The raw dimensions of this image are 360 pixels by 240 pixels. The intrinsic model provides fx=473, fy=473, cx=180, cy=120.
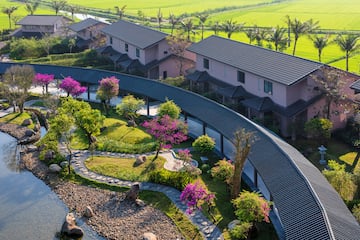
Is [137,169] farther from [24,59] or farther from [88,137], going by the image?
[24,59]

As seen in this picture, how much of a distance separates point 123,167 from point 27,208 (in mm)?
7282

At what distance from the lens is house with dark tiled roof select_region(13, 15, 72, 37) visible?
262ft

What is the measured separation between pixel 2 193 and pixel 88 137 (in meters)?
8.33

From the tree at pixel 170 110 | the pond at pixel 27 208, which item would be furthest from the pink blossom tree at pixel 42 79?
the tree at pixel 170 110

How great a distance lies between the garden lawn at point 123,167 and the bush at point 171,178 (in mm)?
854

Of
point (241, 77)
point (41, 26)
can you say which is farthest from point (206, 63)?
point (41, 26)

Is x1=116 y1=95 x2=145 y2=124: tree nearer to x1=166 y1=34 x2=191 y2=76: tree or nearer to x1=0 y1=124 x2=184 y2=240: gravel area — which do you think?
x1=0 y1=124 x2=184 y2=240: gravel area

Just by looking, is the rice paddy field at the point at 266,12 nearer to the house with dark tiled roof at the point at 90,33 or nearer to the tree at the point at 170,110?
the house with dark tiled roof at the point at 90,33

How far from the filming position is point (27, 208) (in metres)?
30.0

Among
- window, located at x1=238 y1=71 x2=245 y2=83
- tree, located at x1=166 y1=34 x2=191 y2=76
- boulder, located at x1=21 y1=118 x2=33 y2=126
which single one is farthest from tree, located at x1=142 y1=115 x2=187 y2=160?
tree, located at x1=166 y1=34 x2=191 y2=76

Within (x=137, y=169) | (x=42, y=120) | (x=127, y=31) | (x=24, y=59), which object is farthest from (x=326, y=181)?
(x=24, y=59)

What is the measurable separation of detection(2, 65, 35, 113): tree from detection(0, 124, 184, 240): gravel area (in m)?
14.4

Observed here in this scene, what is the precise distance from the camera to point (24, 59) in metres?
67.4

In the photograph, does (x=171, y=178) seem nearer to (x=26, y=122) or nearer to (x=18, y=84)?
(x=26, y=122)
